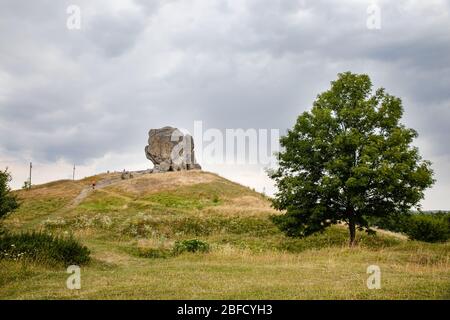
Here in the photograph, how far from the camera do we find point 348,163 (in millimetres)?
27656

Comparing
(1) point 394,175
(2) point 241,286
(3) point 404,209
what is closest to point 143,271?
(2) point 241,286

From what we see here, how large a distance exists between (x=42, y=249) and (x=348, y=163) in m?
18.1

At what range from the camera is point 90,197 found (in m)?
65.5

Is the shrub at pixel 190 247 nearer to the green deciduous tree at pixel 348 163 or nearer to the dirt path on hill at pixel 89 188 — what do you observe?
the green deciduous tree at pixel 348 163

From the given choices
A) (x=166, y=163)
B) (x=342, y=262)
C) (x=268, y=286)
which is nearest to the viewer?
(x=268, y=286)

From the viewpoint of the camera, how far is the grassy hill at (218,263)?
39.7 feet

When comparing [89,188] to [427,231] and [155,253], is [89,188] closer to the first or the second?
[155,253]

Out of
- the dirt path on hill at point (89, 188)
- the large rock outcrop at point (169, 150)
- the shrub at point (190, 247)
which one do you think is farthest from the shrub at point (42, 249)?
the large rock outcrop at point (169, 150)

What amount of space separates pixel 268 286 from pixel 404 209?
18.0 metres

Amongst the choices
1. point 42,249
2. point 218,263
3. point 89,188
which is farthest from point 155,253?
point 89,188

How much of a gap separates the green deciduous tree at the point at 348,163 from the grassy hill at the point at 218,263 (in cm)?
250

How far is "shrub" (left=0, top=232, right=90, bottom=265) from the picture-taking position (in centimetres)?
1839

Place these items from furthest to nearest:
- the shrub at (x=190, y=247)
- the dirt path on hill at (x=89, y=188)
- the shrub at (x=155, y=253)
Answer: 1. the dirt path on hill at (x=89, y=188)
2. the shrub at (x=190, y=247)
3. the shrub at (x=155, y=253)
